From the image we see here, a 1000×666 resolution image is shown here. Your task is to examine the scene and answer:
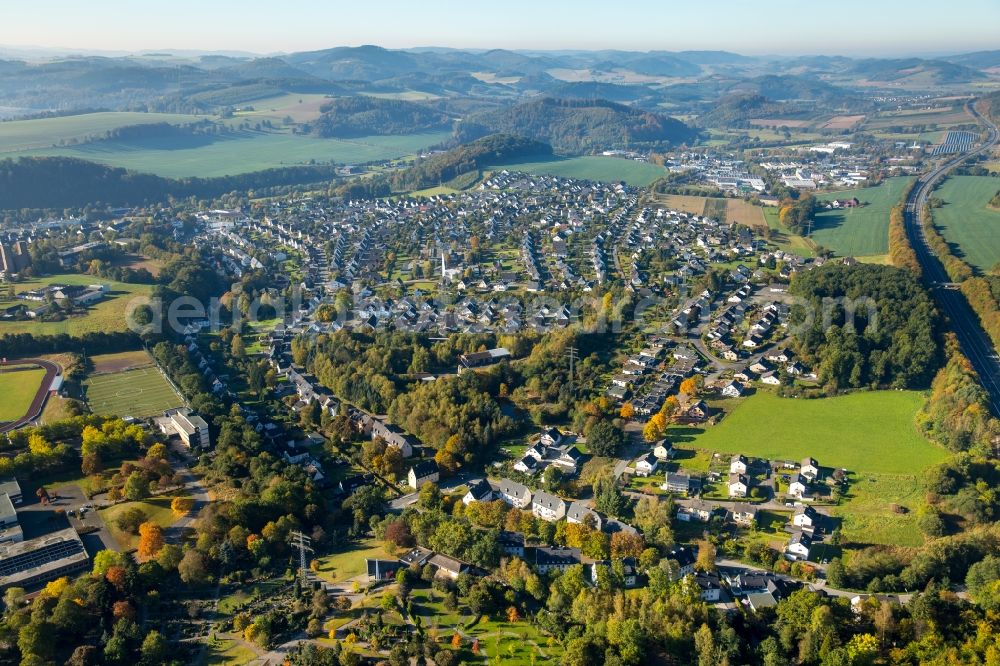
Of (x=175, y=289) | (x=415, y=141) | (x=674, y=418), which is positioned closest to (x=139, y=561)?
(x=674, y=418)

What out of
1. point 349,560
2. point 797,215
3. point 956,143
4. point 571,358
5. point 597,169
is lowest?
point 349,560

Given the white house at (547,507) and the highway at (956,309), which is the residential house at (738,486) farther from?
the highway at (956,309)

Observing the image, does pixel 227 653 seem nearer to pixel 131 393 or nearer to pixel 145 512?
pixel 145 512

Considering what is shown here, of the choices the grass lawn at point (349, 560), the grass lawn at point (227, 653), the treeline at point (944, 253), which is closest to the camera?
the grass lawn at point (227, 653)

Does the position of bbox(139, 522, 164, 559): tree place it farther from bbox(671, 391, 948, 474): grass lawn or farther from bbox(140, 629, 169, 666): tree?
bbox(671, 391, 948, 474): grass lawn

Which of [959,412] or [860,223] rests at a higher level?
[860,223]

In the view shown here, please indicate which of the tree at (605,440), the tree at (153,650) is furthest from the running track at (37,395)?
the tree at (605,440)

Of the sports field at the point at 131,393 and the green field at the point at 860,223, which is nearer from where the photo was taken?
the sports field at the point at 131,393

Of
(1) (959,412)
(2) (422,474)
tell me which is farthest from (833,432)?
(2) (422,474)
